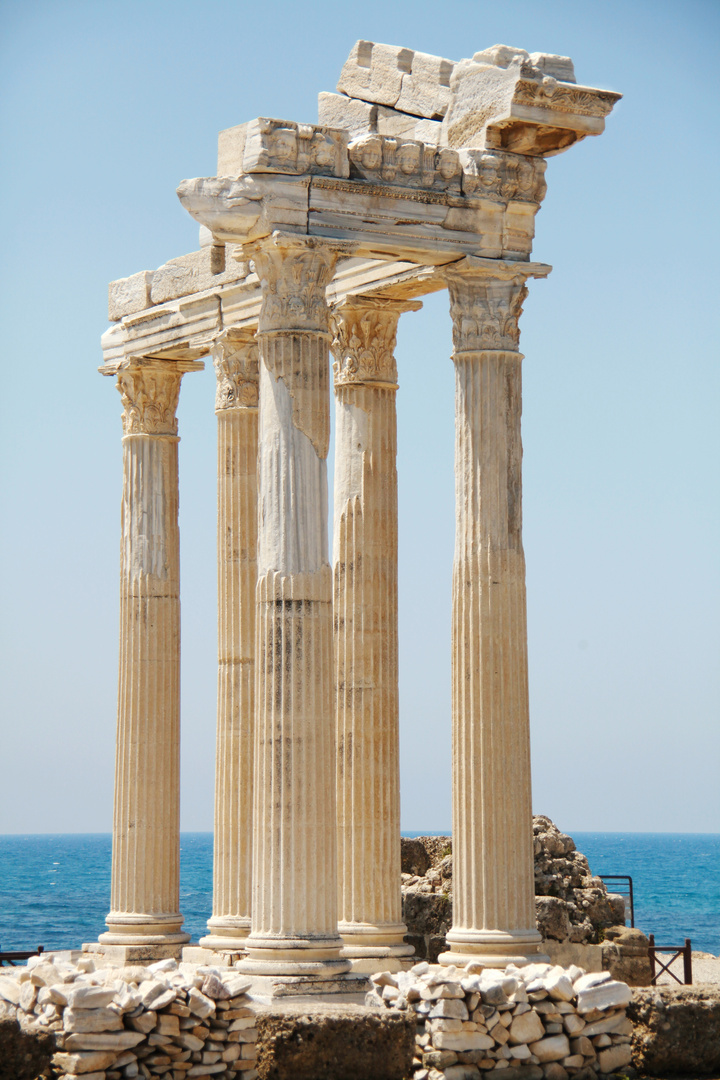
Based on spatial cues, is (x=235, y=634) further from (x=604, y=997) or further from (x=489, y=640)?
(x=604, y=997)

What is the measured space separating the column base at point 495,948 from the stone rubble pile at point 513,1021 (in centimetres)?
117

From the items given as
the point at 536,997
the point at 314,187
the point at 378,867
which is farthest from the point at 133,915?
the point at 314,187

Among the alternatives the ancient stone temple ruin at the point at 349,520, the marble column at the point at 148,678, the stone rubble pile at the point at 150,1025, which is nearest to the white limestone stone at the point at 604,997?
the ancient stone temple ruin at the point at 349,520

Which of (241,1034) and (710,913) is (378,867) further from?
(710,913)

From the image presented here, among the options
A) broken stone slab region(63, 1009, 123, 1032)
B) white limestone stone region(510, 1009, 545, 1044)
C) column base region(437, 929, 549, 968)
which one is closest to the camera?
broken stone slab region(63, 1009, 123, 1032)

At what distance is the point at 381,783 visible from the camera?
3934 centimetres

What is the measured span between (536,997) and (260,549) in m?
9.43

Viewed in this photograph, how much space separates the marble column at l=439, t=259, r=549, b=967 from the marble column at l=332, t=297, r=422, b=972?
11.0 feet

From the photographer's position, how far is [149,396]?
45344mm

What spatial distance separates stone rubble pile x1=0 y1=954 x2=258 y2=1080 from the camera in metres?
30.7

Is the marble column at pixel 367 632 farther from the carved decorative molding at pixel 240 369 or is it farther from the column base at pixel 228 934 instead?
the column base at pixel 228 934

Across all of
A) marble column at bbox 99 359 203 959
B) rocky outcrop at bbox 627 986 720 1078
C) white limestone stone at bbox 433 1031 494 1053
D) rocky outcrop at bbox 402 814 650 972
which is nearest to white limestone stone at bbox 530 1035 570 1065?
white limestone stone at bbox 433 1031 494 1053

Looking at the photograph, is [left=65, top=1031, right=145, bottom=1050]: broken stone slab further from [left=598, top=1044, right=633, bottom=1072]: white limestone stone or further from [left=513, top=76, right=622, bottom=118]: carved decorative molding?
[left=513, top=76, right=622, bottom=118]: carved decorative molding

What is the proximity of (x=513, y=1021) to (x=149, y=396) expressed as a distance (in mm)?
18878
